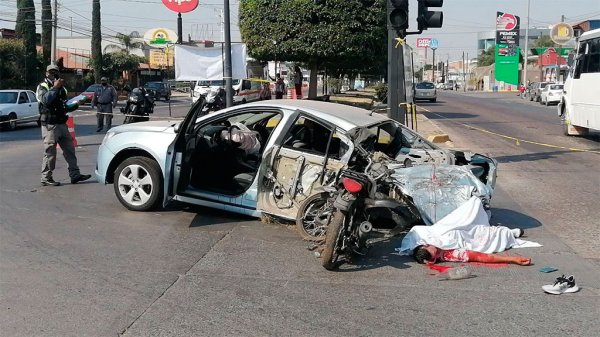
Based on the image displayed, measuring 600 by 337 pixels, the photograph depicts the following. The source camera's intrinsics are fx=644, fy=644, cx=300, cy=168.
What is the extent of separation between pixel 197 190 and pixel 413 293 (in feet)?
11.1

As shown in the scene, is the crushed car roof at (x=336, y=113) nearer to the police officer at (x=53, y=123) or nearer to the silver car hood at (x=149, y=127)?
the silver car hood at (x=149, y=127)

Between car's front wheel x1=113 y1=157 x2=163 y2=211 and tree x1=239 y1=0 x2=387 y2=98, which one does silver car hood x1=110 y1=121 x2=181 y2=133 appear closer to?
car's front wheel x1=113 y1=157 x2=163 y2=211

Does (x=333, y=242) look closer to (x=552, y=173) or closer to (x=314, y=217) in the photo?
(x=314, y=217)

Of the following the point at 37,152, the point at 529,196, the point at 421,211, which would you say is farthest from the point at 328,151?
the point at 37,152

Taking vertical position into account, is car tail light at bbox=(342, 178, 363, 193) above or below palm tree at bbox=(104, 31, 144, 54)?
below

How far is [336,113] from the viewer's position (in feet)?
24.7

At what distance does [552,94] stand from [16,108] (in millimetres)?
34029

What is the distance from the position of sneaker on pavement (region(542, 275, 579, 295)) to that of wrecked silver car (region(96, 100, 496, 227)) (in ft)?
5.46

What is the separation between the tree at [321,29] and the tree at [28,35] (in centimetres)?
2650

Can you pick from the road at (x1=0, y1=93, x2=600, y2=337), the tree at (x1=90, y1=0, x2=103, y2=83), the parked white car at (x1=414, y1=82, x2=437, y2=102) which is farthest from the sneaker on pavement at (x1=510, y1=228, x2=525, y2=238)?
the tree at (x1=90, y1=0, x2=103, y2=83)

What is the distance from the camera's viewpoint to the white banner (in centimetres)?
1449

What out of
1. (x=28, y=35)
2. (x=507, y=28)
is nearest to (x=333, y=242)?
(x=28, y=35)

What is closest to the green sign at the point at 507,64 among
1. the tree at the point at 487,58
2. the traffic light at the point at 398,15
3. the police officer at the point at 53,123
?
the tree at the point at 487,58

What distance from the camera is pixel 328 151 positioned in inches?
276
